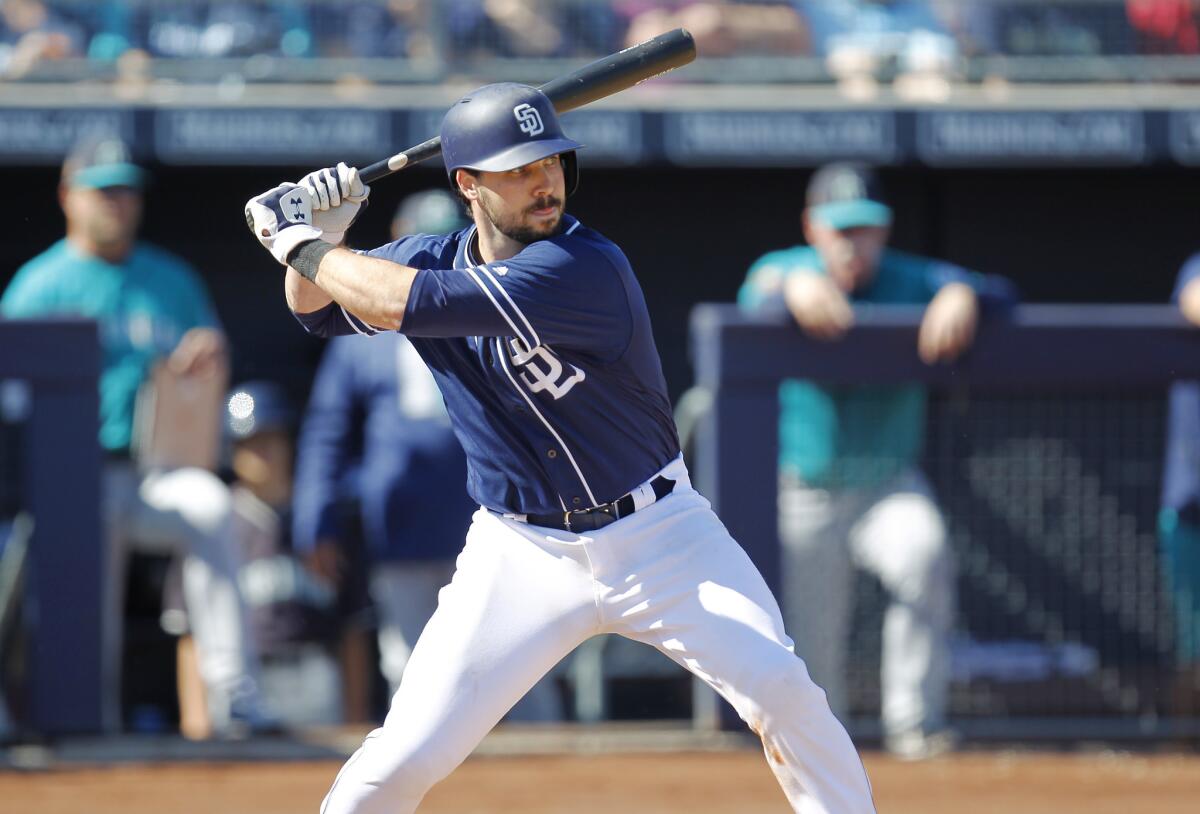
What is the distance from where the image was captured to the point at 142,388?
5.86m

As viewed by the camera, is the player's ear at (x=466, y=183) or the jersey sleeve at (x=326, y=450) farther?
the jersey sleeve at (x=326, y=450)

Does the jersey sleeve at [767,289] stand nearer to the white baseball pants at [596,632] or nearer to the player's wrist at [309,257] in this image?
the white baseball pants at [596,632]

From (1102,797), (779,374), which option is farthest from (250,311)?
(1102,797)

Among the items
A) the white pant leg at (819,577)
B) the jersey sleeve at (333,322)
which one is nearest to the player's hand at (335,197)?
the jersey sleeve at (333,322)

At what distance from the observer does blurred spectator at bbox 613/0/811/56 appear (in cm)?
743

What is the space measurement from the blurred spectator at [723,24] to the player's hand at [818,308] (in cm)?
193

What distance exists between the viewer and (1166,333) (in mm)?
5844

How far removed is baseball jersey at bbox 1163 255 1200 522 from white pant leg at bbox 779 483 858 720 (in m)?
1.01

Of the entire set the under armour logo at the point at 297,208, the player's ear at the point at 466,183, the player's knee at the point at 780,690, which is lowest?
the player's knee at the point at 780,690

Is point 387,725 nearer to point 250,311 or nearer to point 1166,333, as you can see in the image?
point 1166,333

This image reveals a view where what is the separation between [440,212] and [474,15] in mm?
1759

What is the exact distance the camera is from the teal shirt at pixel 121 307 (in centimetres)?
588

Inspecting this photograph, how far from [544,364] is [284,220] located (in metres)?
0.58

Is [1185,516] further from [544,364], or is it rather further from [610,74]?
[544,364]
